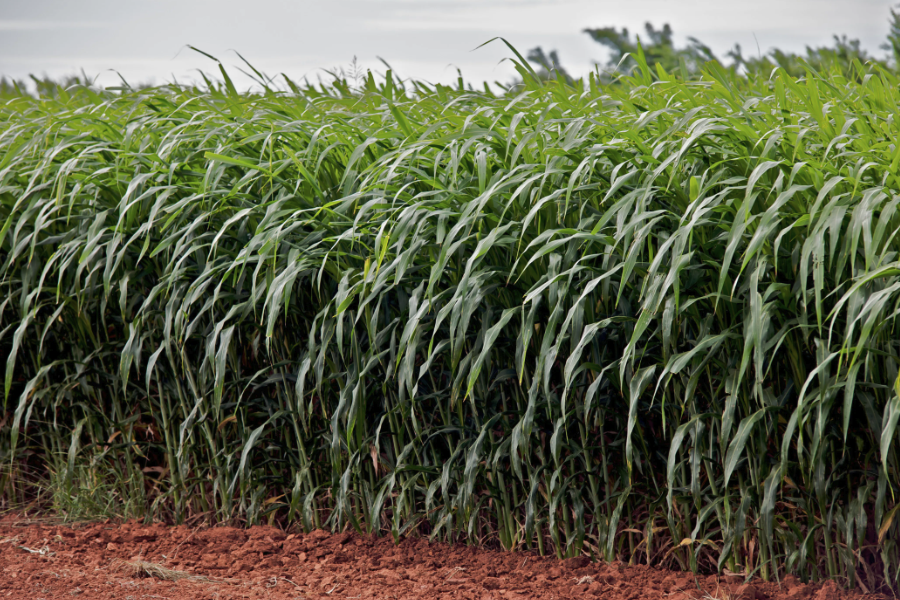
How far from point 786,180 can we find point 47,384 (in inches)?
101

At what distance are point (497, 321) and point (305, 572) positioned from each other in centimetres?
94

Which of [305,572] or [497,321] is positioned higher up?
[497,321]

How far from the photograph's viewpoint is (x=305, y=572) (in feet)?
8.01

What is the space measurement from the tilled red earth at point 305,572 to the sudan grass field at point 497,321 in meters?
0.08

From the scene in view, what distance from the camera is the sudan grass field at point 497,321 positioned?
6.59 feet

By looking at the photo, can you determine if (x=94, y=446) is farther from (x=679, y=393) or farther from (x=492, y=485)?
(x=679, y=393)

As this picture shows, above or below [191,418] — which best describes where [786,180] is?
above

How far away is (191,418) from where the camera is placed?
8.61 ft

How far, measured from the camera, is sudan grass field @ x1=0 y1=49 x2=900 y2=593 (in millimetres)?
2010

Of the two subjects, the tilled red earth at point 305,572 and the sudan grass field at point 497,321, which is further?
the tilled red earth at point 305,572

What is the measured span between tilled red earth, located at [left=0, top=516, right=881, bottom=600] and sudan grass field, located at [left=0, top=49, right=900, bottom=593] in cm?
8

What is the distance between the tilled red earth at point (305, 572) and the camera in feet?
7.23

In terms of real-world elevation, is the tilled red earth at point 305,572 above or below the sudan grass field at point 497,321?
below

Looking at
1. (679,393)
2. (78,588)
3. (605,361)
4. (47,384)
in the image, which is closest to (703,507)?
(679,393)
